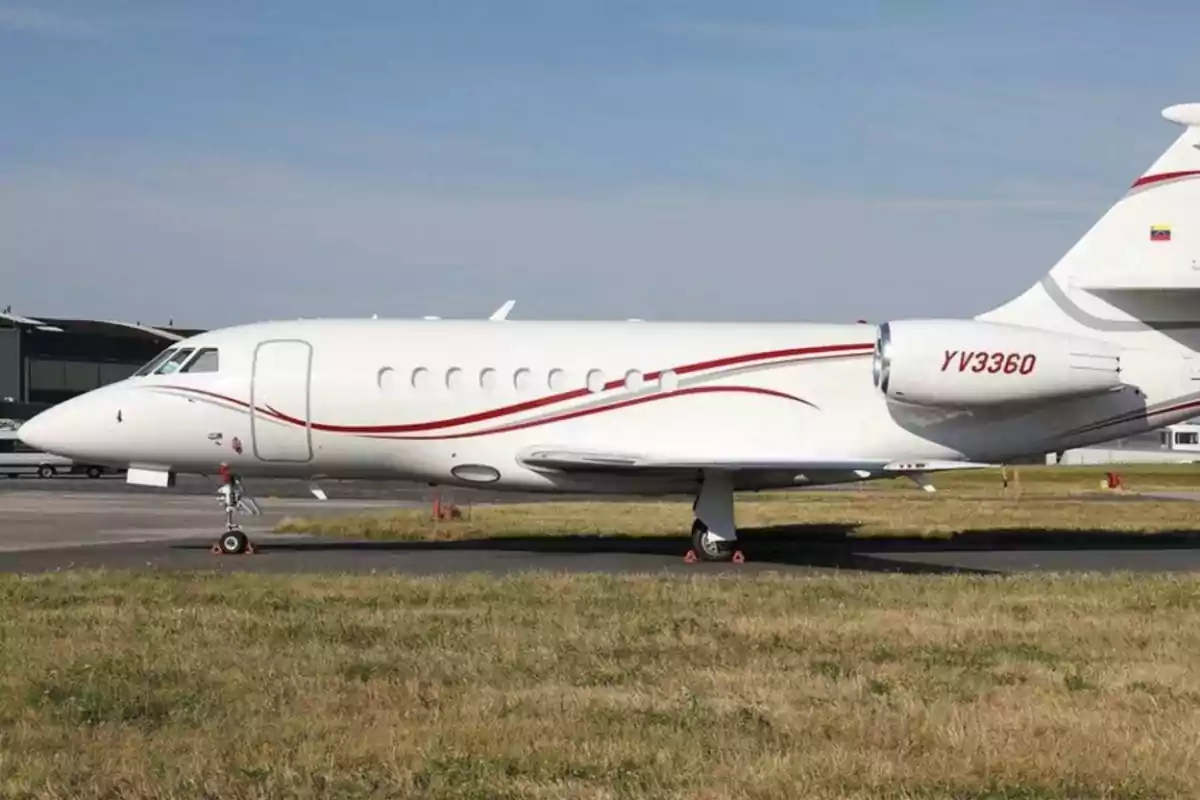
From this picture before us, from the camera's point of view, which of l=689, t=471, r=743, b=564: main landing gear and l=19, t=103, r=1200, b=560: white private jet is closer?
l=689, t=471, r=743, b=564: main landing gear

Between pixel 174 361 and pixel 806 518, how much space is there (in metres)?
12.3

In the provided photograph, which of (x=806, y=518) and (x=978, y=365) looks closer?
(x=978, y=365)

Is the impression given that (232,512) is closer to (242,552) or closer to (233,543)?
(233,543)

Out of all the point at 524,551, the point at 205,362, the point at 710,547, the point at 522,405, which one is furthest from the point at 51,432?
the point at 710,547

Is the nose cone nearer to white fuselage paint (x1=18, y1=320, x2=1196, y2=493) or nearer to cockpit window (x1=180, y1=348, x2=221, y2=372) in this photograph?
white fuselage paint (x1=18, y1=320, x2=1196, y2=493)

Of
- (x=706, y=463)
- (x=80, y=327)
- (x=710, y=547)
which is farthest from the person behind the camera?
(x=80, y=327)

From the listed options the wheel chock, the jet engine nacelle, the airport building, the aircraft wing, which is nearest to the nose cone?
the wheel chock

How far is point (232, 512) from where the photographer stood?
20000 mm

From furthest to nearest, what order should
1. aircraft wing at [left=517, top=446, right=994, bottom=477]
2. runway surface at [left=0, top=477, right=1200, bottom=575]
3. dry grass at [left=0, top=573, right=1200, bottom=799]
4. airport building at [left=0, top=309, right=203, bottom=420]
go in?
1. airport building at [left=0, top=309, right=203, bottom=420]
2. runway surface at [left=0, top=477, right=1200, bottom=575]
3. aircraft wing at [left=517, top=446, right=994, bottom=477]
4. dry grass at [left=0, top=573, right=1200, bottom=799]

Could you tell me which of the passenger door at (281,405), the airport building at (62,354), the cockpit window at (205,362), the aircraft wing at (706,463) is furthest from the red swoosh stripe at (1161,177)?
the airport building at (62,354)

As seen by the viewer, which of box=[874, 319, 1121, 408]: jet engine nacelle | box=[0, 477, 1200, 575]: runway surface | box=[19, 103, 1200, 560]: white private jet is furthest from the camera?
box=[19, 103, 1200, 560]: white private jet

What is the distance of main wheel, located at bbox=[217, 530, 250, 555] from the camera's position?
1933cm

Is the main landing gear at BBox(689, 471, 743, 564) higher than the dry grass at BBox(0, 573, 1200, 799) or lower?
higher

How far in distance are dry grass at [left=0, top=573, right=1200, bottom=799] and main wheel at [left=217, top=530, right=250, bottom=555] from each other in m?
5.12
